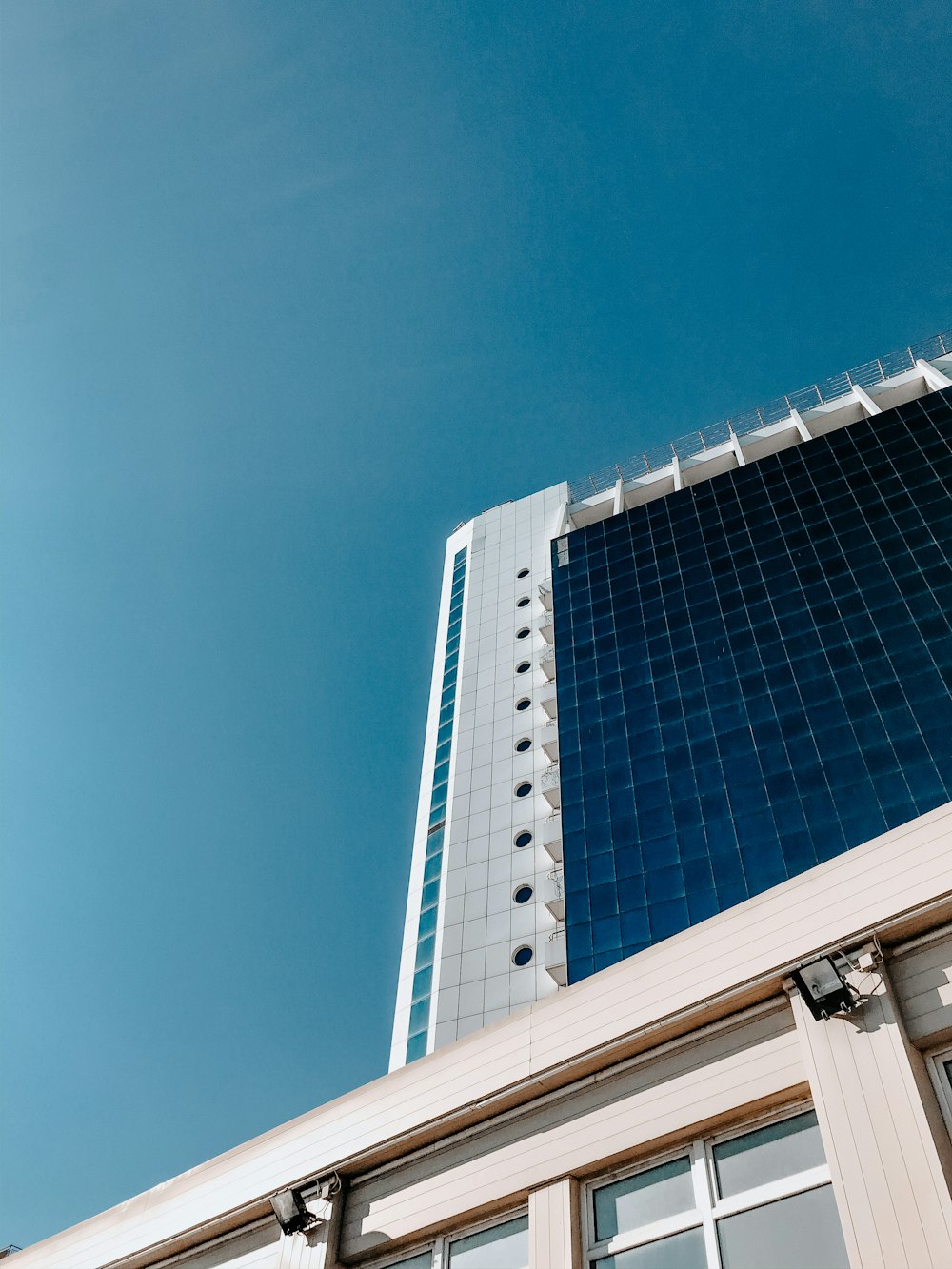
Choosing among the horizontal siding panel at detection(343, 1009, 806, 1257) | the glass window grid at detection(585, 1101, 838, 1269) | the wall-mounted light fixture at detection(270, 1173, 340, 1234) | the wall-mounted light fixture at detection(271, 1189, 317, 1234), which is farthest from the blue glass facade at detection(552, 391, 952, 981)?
the glass window grid at detection(585, 1101, 838, 1269)

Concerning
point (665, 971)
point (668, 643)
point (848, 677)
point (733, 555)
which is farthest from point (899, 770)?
point (665, 971)

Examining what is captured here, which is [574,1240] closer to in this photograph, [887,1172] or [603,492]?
[887,1172]

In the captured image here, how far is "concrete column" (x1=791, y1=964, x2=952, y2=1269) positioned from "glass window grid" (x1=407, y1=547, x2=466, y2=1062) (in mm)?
34285

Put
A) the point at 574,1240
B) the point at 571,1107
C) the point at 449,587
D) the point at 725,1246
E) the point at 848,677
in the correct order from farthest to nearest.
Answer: the point at 449,587 < the point at 848,677 < the point at 571,1107 < the point at 574,1240 < the point at 725,1246

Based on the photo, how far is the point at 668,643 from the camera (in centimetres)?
5241

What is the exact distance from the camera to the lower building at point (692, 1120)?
930 centimetres

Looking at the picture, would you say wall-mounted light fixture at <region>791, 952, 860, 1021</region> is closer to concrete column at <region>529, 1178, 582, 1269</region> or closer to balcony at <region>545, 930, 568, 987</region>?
concrete column at <region>529, 1178, 582, 1269</region>

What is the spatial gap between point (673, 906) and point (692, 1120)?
3092cm

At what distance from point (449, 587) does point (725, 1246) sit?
64040mm

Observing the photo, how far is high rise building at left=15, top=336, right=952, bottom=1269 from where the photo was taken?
10.0 m

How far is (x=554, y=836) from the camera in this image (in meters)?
47.8

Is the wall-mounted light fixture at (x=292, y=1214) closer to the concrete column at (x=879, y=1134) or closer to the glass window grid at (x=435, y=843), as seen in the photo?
the concrete column at (x=879, y=1134)

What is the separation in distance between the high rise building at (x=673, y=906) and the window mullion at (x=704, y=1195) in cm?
4

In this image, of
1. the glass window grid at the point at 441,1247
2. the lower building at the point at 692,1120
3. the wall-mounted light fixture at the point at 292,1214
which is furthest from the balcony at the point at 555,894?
the glass window grid at the point at 441,1247
